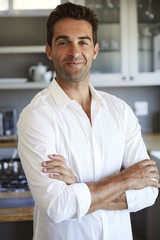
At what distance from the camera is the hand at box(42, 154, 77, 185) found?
44.6 inches

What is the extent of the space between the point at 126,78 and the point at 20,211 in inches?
64.0

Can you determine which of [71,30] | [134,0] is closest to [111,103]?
[71,30]

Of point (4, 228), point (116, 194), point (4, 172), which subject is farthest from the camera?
point (4, 172)

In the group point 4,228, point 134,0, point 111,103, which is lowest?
point 4,228

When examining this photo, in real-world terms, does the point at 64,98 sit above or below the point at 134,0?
below

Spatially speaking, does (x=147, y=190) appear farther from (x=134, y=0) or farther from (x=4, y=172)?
(x=134, y=0)

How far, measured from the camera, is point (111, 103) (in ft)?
4.57

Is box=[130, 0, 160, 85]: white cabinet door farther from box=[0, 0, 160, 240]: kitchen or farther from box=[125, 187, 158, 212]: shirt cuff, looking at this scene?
box=[125, 187, 158, 212]: shirt cuff

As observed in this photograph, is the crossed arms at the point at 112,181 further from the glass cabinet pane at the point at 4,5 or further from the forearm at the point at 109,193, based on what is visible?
the glass cabinet pane at the point at 4,5

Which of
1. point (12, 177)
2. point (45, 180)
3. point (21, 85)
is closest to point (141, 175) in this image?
point (45, 180)

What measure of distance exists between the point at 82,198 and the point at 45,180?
14 cm

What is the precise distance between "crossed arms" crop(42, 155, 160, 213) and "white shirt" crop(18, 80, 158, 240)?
0.08 ft

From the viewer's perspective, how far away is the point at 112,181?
3.88ft

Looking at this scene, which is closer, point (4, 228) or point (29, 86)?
point (4, 228)
